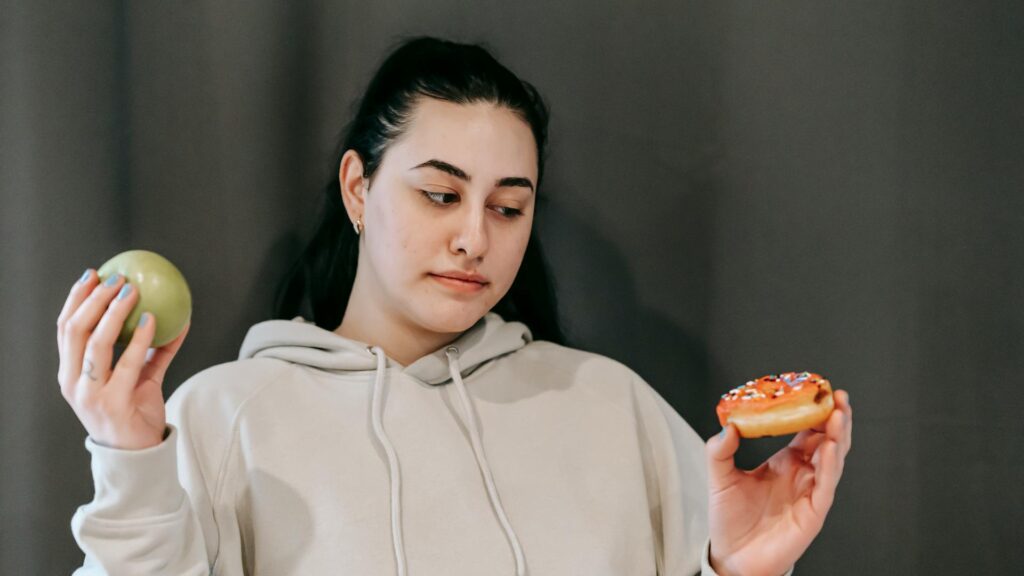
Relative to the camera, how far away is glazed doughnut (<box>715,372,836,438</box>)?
46.1 inches

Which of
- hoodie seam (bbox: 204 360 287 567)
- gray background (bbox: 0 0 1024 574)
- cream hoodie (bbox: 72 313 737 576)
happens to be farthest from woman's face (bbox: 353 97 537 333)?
gray background (bbox: 0 0 1024 574)

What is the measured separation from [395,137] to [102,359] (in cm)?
55

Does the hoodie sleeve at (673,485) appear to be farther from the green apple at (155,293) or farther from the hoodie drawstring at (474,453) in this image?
the green apple at (155,293)

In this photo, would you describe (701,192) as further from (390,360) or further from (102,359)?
(102,359)

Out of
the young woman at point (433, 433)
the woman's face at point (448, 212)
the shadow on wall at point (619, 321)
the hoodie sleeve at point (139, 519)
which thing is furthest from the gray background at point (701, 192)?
the hoodie sleeve at point (139, 519)

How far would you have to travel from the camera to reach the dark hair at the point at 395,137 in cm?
148

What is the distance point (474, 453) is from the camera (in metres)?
1.43

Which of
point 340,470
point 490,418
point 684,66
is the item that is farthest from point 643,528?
point 684,66

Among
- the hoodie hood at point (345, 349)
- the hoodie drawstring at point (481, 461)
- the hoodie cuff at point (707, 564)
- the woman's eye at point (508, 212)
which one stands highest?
the woman's eye at point (508, 212)

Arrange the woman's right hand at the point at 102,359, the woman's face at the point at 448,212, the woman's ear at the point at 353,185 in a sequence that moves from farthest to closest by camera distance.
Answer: the woman's ear at the point at 353,185 < the woman's face at the point at 448,212 < the woman's right hand at the point at 102,359

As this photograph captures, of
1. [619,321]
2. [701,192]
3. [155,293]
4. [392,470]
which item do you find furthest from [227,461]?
[701,192]

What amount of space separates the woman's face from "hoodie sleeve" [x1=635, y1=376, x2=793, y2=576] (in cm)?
32

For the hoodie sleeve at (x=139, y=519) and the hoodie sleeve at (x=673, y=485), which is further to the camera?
the hoodie sleeve at (x=673, y=485)

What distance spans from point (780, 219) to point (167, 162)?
3.32ft
